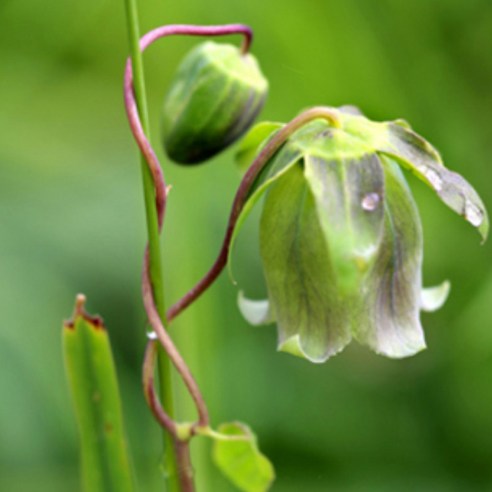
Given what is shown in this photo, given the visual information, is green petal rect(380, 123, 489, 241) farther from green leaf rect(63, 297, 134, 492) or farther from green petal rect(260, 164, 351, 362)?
green leaf rect(63, 297, 134, 492)

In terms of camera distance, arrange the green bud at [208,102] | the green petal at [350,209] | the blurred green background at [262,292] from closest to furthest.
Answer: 1. the green petal at [350,209]
2. the green bud at [208,102]
3. the blurred green background at [262,292]

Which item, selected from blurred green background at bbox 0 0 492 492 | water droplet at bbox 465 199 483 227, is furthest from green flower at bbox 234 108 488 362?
blurred green background at bbox 0 0 492 492

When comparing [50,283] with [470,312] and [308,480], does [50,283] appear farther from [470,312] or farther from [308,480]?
[470,312]

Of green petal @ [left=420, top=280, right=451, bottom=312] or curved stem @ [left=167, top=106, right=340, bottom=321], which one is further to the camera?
green petal @ [left=420, top=280, right=451, bottom=312]

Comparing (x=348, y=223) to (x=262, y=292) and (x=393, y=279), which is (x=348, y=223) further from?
(x=262, y=292)

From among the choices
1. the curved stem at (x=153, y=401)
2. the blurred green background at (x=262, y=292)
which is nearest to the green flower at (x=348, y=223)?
the curved stem at (x=153, y=401)

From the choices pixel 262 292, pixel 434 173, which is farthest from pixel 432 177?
pixel 262 292

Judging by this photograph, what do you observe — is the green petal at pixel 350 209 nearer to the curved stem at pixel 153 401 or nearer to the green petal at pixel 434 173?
the green petal at pixel 434 173
